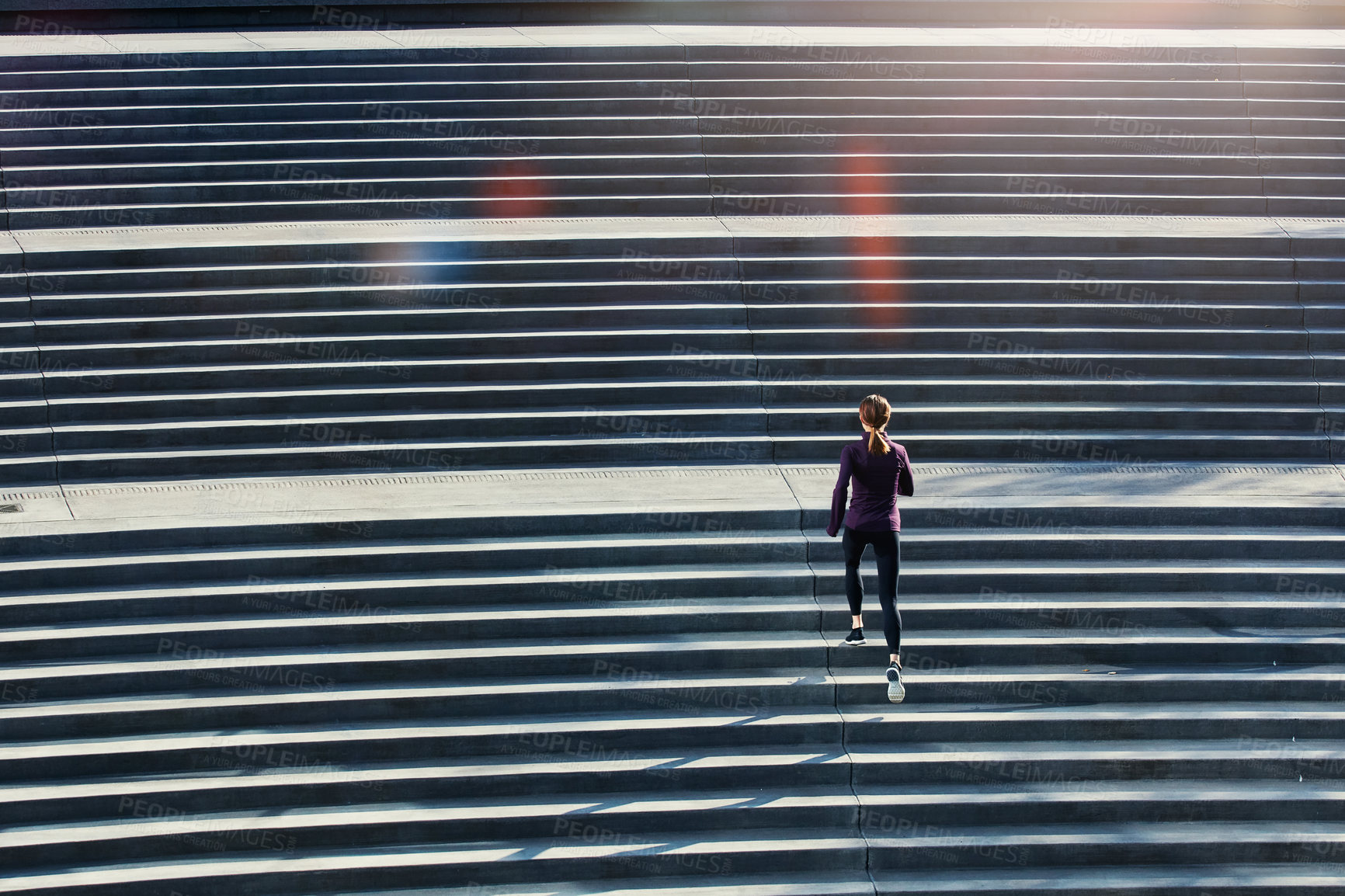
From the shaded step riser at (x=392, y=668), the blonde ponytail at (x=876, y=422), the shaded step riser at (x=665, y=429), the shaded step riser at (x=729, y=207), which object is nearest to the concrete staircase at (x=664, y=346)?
the shaded step riser at (x=665, y=429)

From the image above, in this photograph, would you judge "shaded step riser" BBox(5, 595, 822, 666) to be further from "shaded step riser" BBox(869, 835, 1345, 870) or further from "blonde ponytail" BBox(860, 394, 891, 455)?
"shaded step riser" BBox(869, 835, 1345, 870)

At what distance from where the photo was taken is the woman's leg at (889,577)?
648cm

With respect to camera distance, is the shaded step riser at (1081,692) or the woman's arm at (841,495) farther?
the shaded step riser at (1081,692)

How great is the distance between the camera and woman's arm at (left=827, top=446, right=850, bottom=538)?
643 cm

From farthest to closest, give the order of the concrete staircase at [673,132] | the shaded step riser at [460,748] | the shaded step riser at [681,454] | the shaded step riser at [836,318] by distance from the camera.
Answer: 1. the concrete staircase at [673,132]
2. the shaded step riser at [836,318]
3. the shaded step riser at [681,454]
4. the shaded step riser at [460,748]

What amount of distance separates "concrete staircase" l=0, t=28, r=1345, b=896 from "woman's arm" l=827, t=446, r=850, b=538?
0.80 meters

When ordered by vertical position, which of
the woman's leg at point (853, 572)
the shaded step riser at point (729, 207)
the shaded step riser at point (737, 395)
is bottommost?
the woman's leg at point (853, 572)

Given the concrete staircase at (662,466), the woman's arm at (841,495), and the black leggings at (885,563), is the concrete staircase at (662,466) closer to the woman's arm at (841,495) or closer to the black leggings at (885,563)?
the black leggings at (885,563)

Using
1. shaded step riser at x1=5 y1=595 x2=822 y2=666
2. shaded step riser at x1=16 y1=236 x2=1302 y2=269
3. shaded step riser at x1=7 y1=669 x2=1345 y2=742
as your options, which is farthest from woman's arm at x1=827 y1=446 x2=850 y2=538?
shaded step riser at x1=16 y1=236 x2=1302 y2=269

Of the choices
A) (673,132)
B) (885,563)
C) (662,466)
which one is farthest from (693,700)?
(673,132)

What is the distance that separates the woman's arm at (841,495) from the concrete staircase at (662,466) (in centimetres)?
80

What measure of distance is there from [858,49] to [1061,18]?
4414 millimetres

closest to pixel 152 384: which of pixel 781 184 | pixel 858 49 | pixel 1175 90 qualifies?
pixel 781 184

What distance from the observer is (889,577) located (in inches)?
256
